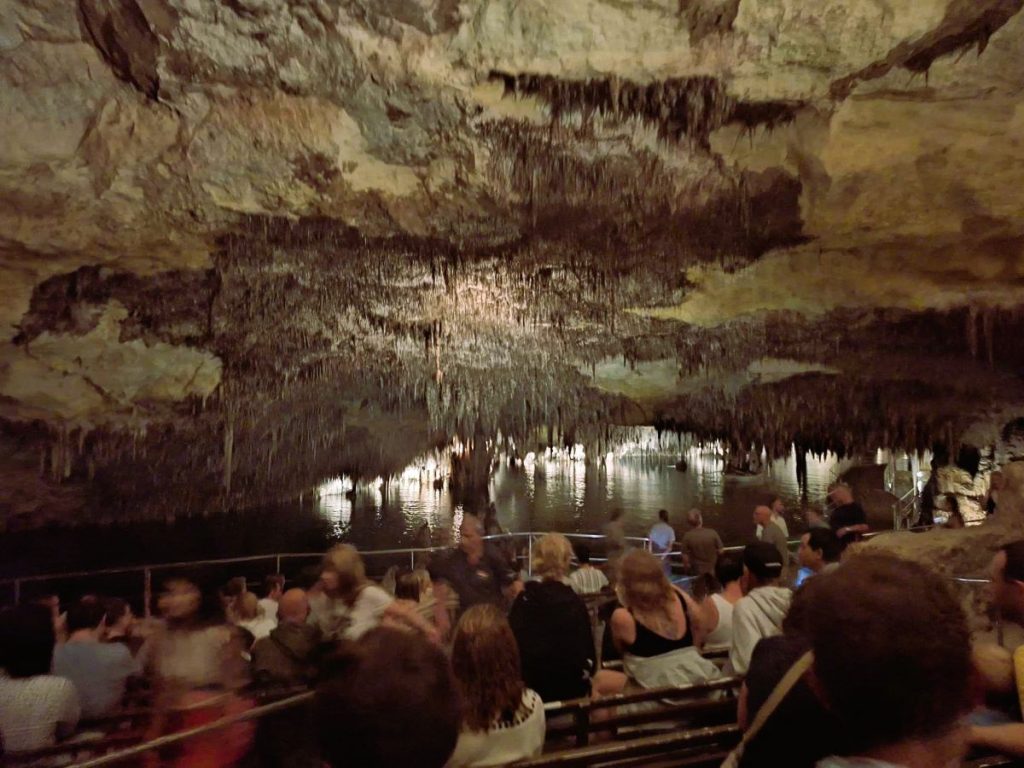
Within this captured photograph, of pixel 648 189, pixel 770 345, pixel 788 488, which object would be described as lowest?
pixel 788 488

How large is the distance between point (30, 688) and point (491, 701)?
153cm

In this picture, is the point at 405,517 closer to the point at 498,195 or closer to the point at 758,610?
the point at 498,195

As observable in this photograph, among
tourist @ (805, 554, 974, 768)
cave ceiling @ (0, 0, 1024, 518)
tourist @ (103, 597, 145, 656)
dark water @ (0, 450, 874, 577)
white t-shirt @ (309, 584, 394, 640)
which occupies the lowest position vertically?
dark water @ (0, 450, 874, 577)

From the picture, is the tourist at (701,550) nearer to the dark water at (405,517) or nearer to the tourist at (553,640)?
the dark water at (405,517)

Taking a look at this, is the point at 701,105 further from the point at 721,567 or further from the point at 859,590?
the point at 859,590

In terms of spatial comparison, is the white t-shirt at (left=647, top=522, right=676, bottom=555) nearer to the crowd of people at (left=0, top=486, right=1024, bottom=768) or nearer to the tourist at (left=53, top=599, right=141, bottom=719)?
the crowd of people at (left=0, top=486, right=1024, bottom=768)

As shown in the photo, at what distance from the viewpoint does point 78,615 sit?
3029mm

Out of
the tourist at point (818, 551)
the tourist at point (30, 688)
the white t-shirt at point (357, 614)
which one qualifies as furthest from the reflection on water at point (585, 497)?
the tourist at point (30, 688)

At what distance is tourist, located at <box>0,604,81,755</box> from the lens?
213cm

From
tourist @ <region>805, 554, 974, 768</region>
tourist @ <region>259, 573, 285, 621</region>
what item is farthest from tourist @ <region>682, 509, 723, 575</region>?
tourist @ <region>805, 554, 974, 768</region>

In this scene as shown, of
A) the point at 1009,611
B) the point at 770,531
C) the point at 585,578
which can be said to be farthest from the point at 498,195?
the point at 770,531

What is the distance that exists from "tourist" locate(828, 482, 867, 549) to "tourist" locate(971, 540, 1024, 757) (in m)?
3.89

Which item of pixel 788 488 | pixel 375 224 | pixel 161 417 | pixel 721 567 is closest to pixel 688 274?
pixel 375 224

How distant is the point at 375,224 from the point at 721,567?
3.12 meters
